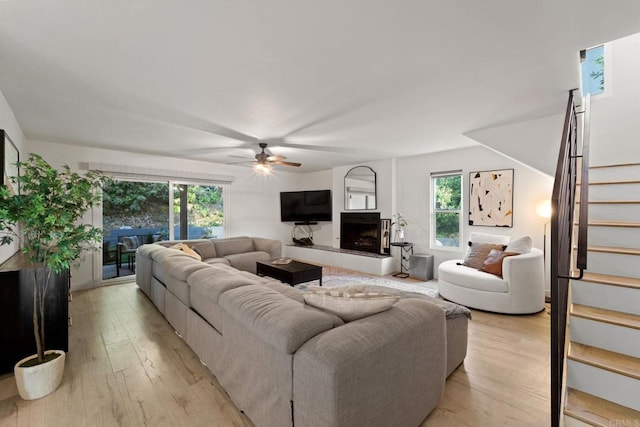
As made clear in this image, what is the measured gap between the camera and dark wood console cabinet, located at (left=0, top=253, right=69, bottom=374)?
207 centimetres

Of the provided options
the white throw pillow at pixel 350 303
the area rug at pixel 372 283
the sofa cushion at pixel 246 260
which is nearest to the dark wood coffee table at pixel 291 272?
the area rug at pixel 372 283

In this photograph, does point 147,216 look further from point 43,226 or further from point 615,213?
point 615,213

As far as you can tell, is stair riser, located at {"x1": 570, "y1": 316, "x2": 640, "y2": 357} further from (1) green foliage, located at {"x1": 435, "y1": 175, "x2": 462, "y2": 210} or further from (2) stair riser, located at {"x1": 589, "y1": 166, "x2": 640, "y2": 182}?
(1) green foliage, located at {"x1": 435, "y1": 175, "x2": 462, "y2": 210}

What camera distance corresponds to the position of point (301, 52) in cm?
185

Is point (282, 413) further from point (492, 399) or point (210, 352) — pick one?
point (492, 399)

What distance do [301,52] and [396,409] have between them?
2.19 m

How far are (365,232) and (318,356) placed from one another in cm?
506

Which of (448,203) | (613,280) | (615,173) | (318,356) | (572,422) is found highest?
(615,173)

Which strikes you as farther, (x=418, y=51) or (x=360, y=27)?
(x=418, y=51)

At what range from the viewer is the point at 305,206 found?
695 centimetres

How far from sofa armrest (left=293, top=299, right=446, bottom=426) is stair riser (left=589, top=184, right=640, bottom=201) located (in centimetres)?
219

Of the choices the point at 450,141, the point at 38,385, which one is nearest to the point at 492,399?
the point at 38,385

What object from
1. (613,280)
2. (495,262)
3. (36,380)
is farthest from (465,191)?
(36,380)

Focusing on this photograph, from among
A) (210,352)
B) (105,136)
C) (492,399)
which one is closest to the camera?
(492,399)
